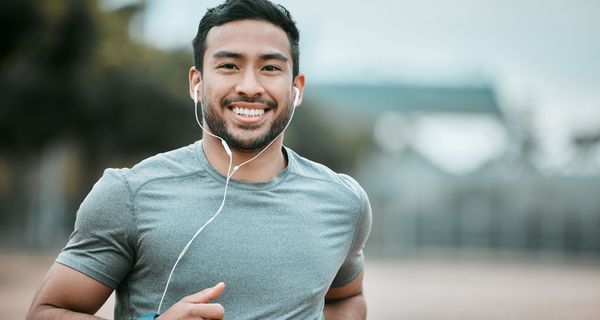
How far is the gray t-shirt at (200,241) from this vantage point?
104 inches

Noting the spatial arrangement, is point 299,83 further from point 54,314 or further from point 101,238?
point 54,314

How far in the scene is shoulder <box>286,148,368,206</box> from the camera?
3.04m

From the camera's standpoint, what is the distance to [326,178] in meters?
3.07

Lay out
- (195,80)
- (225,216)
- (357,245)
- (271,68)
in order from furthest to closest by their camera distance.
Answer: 1. (357,245)
2. (195,80)
3. (271,68)
4. (225,216)

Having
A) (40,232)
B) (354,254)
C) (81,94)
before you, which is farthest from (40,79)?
(354,254)

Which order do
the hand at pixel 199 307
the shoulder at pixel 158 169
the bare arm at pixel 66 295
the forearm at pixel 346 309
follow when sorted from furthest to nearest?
the forearm at pixel 346 309
the shoulder at pixel 158 169
the bare arm at pixel 66 295
the hand at pixel 199 307

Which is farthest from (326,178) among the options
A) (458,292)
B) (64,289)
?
(458,292)

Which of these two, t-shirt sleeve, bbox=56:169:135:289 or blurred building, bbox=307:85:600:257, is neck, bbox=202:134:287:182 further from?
blurred building, bbox=307:85:600:257

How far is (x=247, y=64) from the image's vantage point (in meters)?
2.82

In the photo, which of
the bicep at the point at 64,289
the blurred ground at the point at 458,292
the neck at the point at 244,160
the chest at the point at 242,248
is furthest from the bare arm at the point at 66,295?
the blurred ground at the point at 458,292

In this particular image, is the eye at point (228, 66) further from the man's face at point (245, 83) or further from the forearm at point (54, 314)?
the forearm at point (54, 314)

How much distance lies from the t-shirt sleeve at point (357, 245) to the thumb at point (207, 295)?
69 centimetres

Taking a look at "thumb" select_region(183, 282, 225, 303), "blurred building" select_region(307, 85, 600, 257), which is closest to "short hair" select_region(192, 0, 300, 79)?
"thumb" select_region(183, 282, 225, 303)

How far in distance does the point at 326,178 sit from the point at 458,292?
1955cm
